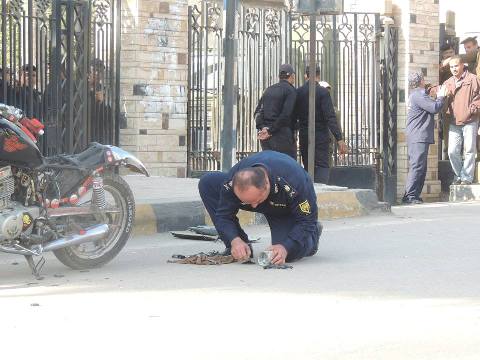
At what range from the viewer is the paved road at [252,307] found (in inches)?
218

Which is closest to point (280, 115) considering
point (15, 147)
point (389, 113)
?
point (389, 113)

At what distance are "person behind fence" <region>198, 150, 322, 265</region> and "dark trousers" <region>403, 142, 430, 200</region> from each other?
843 centimetres

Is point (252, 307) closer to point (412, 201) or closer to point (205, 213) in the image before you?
point (205, 213)

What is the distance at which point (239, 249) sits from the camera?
817 centimetres

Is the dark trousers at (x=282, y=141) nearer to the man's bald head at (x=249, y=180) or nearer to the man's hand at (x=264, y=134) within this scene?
the man's hand at (x=264, y=134)

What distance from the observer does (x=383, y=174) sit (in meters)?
18.2

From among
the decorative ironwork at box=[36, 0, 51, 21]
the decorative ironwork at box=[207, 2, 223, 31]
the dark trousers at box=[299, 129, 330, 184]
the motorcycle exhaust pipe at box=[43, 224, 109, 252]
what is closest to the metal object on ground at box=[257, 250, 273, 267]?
the motorcycle exhaust pipe at box=[43, 224, 109, 252]

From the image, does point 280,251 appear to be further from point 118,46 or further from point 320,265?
point 118,46

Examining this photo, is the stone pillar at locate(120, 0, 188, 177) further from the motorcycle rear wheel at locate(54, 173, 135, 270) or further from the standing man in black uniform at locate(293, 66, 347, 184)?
the motorcycle rear wheel at locate(54, 173, 135, 270)

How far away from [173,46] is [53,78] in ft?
7.15

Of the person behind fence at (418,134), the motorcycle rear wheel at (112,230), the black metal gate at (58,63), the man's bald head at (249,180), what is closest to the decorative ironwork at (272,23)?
the person behind fence at (418,134)

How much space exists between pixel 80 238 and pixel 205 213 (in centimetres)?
338

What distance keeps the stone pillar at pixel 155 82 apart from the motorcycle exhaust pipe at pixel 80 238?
7607 mm

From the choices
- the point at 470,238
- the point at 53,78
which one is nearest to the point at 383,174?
the point at 53,78
